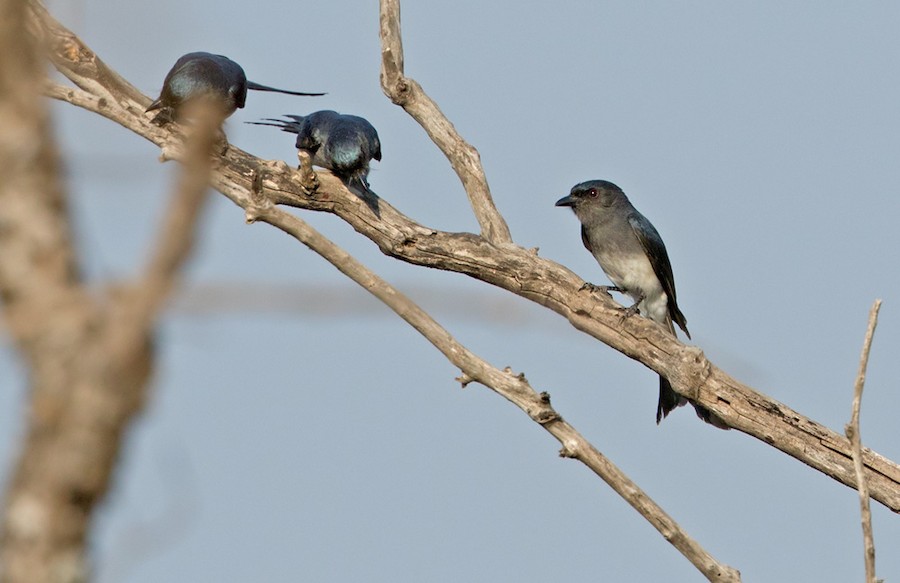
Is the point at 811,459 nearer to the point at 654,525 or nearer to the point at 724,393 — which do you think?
the point at 724,393

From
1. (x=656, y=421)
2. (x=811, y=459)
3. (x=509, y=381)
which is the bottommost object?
(x=509, y=381)

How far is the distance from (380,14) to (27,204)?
261 inches

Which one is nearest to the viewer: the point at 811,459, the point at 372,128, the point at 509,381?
the point at 509,381

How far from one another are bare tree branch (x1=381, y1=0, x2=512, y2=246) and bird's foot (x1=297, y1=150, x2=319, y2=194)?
32.2 inches

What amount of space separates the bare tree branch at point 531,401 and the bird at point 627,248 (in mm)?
4534

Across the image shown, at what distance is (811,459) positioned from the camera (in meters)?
7.21

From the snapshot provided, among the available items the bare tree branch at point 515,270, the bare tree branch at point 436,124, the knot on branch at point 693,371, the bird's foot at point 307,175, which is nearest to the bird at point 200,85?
the bare tree branch at point 515,270

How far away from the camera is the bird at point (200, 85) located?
7.90 metres

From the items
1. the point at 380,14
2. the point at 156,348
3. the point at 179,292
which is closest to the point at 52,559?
the point at 156,348

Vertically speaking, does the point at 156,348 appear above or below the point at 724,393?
below

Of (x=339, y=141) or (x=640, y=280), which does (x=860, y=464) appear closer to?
(x=339, y=141)

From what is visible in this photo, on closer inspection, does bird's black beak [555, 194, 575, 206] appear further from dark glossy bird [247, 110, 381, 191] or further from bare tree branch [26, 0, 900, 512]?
bare tree branch [26, 0, 900, 512]

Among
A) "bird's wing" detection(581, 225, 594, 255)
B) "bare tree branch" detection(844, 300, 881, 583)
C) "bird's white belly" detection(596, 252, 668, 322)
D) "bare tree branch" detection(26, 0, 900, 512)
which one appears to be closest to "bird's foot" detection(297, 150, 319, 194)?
"bare tree branch" detection(26, 0, 900, 512)

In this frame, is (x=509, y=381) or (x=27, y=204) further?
(x=509, y=381)
